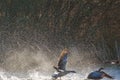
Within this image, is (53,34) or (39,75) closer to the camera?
(39,75)

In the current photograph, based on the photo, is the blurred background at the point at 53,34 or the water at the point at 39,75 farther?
the blurred background at the point at 53,34

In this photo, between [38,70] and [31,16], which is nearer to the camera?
[38,70]

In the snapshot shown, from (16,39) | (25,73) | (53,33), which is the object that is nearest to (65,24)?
(53,33)

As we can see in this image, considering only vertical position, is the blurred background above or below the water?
above

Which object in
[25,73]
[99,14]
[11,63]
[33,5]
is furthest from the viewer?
[99,14]

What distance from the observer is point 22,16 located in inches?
1289

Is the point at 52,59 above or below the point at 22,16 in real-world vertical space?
below

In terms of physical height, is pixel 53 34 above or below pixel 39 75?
above

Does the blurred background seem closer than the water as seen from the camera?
No

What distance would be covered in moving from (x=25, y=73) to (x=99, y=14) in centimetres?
899

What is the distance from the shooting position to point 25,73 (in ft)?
95.0

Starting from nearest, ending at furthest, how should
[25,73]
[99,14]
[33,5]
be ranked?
[25,73]
[33,5]
[99,14]

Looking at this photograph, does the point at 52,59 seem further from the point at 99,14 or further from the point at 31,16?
the point at 99,14

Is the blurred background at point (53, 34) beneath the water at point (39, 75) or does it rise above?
above
